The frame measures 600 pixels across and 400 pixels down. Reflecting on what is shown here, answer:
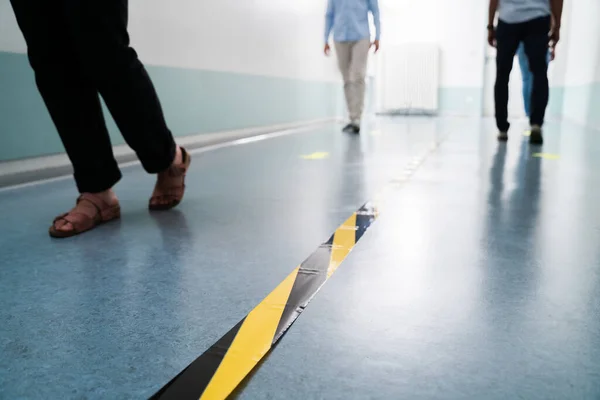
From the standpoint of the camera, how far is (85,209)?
140 centimetres

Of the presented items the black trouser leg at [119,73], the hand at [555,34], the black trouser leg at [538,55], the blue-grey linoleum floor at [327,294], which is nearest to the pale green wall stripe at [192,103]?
the blue-grey linoleum floor at [327,294]

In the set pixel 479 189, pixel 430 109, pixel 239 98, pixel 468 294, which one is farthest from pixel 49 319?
pixel 430 109

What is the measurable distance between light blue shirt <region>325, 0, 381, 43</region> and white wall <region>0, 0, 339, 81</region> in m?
0.72

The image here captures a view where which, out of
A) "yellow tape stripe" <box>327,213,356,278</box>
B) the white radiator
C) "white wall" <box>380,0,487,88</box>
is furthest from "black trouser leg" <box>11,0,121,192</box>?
"white wall" <box>380,0,487,88</box>

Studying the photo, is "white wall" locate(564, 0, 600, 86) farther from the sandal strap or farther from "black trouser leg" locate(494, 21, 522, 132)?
the sandal strap

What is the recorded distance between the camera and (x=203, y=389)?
619 millimetres

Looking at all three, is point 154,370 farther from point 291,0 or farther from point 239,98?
point 291,0

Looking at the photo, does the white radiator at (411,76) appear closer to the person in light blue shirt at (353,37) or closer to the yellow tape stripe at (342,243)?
the person in light blue shirt at (353,37)

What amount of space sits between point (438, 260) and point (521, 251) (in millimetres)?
218

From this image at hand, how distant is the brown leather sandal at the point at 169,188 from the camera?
63.0 inches

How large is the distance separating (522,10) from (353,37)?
1591 millimetres

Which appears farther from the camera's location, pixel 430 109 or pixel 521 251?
pixel 430 109

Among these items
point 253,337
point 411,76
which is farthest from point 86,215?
point 411,76

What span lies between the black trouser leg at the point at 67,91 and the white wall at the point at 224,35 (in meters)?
1.01
